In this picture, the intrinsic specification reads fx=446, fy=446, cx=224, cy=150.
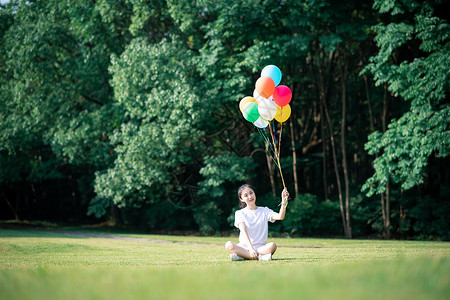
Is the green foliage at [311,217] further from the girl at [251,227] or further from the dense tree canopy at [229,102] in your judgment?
the girl at [251,227]

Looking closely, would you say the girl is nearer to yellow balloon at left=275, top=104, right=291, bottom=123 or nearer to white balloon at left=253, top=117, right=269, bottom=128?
white balloon at left=253, top=117, right=269, bottom=128

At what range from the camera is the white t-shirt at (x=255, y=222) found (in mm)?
7234

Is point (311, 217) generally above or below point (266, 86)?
below

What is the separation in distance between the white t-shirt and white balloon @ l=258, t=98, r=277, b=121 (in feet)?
7.19

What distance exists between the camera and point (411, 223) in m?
16.2

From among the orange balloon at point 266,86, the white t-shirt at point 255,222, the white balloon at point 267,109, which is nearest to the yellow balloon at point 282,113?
the white balloon at point 267,109

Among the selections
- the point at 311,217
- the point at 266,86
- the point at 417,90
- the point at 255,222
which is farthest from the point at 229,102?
the point at 255,222

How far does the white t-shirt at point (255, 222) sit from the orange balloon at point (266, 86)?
2.36 metres

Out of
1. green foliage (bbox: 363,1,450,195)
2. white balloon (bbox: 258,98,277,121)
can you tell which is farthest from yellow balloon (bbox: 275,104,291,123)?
green foliage (bbox: 363,1,450,195)

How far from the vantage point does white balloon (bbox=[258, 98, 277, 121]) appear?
28.5 ft

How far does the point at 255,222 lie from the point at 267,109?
248cm

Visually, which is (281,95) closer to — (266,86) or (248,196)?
(266,86)

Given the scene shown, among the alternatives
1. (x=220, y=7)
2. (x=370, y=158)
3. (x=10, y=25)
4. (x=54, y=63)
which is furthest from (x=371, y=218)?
(x=10, y=25)

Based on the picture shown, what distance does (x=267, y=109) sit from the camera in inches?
343
